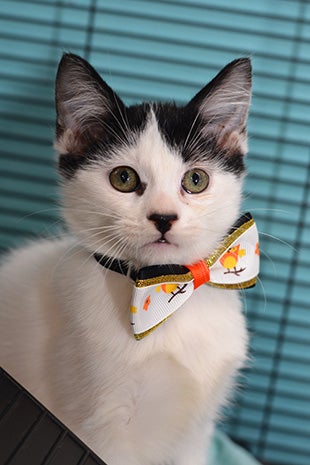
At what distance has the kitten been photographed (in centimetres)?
119

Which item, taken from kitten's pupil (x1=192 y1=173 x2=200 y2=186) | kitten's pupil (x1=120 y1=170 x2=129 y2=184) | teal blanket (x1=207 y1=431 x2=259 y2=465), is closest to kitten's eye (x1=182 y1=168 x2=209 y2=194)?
kitten's pupil (x1=192 y1=173 x2=200 y2=186)

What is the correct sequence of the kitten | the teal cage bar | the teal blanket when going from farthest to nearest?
the teal cage bar, the teal blanket, the kitten

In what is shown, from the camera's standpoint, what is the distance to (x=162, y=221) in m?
1.10

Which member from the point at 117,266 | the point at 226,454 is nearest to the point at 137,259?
the point at 117,266

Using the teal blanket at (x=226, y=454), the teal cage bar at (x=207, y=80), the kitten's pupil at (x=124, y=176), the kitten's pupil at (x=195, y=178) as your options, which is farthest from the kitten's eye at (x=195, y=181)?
the teal blanket at (x=226, y=454)

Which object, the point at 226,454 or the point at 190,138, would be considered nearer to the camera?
the point at 190,138

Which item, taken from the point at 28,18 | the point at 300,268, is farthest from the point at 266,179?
the point at 28,18

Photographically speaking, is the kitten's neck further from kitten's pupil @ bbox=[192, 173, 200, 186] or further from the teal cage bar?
the teal cage bar

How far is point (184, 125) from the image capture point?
128 centimetres

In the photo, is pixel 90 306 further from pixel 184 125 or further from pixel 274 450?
pixel 274 450

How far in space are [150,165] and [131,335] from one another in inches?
13.4

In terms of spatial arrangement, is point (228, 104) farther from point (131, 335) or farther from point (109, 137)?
point (131, 335)

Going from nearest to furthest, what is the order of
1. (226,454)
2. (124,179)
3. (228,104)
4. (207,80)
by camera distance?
(124,179) < (228,104) < (226,454) < (207,80)

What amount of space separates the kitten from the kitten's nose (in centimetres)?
2
